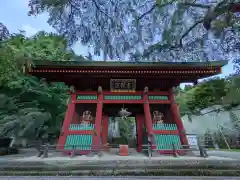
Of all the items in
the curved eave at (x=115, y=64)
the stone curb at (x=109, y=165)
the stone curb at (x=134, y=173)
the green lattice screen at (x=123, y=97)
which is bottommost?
the stone curb at (x=134, y=173)

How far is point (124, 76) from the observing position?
340 inches

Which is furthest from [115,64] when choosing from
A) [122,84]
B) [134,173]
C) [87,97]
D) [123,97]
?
[134,173]

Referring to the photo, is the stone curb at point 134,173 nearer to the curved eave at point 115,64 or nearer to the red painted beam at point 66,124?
the red painted beam at point 66,124

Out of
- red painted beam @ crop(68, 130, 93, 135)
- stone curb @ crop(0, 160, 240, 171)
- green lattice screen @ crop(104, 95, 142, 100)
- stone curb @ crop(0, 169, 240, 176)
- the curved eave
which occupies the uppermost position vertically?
the curved eave

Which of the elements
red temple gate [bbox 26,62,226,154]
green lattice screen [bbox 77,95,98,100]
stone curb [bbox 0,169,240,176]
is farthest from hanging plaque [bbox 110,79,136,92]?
stone curb [bbox 0,169,240,176]

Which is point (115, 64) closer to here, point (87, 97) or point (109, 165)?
point (87, 97)

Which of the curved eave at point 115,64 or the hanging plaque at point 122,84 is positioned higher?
the curved eave at point 115,64

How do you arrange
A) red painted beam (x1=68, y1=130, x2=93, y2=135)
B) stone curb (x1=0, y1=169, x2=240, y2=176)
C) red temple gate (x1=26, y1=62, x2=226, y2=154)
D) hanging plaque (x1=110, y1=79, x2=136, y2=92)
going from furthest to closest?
hanging plaque (x1=110, y1=79, x2=136, y2=92) → red painted beam (x1=68, y1=130, x2=93, y2=135) → red temple gate (x1=26, y1=62, x2=226, y2=154) → stone curb (x1=0, y1=169, x2=240, y2=176)

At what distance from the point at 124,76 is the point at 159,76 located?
1.47 meters

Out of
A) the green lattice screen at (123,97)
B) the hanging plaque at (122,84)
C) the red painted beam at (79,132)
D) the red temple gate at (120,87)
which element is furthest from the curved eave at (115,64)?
the red painted beam at (79,132)

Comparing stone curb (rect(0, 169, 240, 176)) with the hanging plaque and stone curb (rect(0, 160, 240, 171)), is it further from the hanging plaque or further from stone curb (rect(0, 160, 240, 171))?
the hanging plaque

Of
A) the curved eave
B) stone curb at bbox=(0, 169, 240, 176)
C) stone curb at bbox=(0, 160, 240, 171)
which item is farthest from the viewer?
the curved eave

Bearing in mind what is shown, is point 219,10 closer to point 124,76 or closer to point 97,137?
point 124,76

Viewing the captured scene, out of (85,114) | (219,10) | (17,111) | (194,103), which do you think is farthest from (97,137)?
(194,103)
